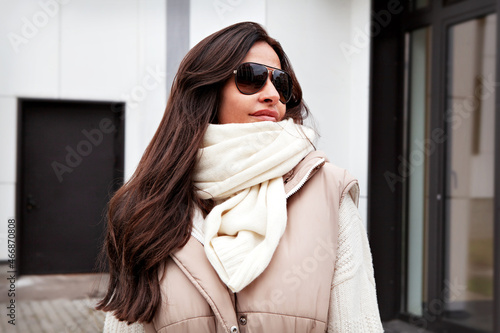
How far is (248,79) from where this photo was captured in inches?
57.4

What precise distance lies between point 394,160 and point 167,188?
3721 mm

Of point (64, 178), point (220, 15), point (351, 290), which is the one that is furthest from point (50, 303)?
point (351, 290)

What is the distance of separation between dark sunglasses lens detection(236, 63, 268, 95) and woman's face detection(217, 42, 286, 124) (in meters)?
0.02

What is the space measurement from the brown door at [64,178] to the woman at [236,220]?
20.1ft

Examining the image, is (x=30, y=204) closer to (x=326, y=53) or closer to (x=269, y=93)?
(x=326, y=53)

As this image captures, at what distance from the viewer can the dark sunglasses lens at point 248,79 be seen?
1457 mm

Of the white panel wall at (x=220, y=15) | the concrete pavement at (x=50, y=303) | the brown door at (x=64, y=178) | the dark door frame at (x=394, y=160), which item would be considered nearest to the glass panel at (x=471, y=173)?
the dark door frame at (x=394, y=160)

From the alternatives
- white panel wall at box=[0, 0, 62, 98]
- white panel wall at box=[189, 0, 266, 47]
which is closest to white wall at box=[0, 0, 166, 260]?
white panel wall at box=[0, 0, 62, 98]

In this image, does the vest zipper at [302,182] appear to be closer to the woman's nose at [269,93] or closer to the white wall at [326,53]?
the woman's nose at [269,93]

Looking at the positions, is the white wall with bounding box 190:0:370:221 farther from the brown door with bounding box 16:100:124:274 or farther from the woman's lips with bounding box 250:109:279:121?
the brown door with bounding box 16:100:124:274

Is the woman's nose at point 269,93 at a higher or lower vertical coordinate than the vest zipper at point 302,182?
higher

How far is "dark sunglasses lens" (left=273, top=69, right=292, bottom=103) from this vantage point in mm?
1523

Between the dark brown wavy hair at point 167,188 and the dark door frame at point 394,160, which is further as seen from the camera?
the dark door frame at point 394,160

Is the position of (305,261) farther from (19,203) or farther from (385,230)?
(19,203)
